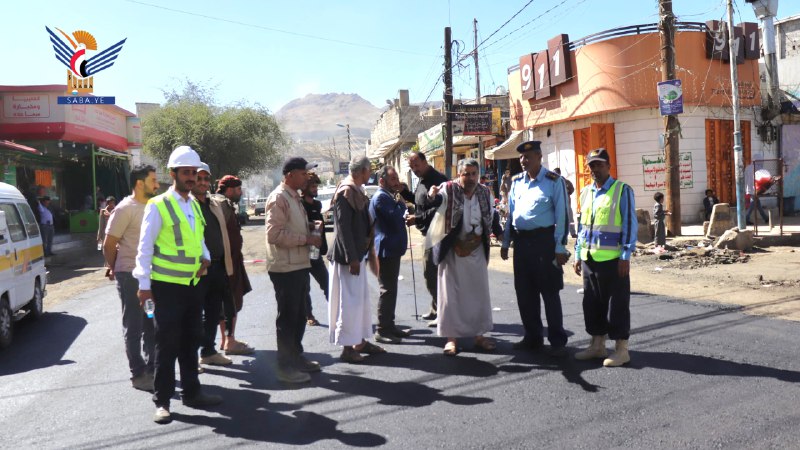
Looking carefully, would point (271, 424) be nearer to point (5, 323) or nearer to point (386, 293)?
point (386, 293)

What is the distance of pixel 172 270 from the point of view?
4449 millimetres

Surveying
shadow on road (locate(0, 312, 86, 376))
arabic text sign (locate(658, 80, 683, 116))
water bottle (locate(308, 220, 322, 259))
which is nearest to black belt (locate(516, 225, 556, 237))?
water bottle (locate(308, 220, 322, 259))

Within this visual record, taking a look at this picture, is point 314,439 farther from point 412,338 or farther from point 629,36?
point 629,36

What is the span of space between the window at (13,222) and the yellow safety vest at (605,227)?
6990 mm

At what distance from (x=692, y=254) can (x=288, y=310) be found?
396 inches

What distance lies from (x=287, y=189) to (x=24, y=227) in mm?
5307

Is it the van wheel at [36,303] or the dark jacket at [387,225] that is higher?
the dark jacket at [387,225]

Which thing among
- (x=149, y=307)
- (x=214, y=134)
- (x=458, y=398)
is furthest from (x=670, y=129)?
(x=214, y=134)

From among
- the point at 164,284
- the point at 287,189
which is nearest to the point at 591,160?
the point at 287,189

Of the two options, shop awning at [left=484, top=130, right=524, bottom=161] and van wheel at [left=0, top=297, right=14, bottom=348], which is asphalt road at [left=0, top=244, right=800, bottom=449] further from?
shop awning at [left=484, top=130, right=524, bottom=161]

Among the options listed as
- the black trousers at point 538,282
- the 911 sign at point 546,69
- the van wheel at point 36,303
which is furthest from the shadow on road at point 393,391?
the 911 sign at point 546,69

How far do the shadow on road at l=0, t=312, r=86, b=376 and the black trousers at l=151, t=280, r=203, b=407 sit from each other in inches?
101

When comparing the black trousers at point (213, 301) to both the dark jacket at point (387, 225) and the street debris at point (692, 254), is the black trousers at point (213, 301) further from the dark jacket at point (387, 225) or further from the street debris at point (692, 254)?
the street debris at point (692, 254)

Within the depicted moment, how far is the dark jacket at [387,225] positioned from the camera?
21.6 feet
